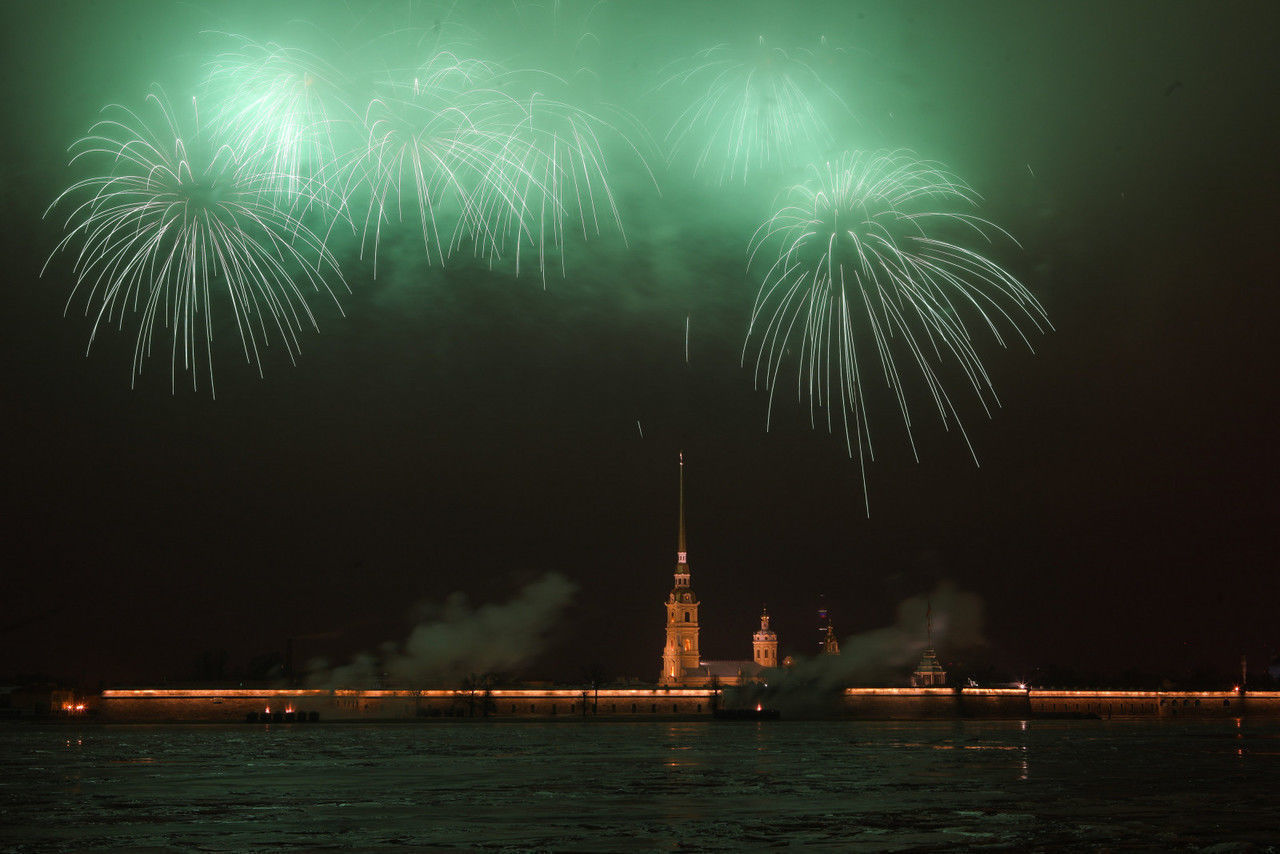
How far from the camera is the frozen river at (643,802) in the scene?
1989 centimetres

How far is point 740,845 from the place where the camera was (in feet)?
62.3

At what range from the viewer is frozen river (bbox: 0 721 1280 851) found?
19.9 meters

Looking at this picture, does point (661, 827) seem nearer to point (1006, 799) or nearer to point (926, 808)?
point (926, 808)

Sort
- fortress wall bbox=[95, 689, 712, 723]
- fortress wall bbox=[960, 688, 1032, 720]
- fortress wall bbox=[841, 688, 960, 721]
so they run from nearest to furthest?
1. fortress wall bbox=[95, 689, 712, 723]
2. fortress wall bbox=[841, 688, 960, 721]
3. fortress wall bbox=[960, 688, 1032, 720]

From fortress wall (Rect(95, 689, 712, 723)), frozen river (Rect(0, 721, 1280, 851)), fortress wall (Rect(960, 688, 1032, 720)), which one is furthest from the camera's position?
fortress wall (Rect(960, 688, 1032, 720))

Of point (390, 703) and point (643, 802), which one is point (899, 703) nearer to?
point (390, 703)

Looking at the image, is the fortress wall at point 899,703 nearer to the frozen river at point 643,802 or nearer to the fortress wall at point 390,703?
the fortress wall at point 390,703

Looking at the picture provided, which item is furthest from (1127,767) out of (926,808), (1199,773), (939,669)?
(939,669)

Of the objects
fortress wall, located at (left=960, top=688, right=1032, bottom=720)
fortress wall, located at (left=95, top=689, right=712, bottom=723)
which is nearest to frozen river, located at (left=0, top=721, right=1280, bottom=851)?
fortress wall, located at (left=95, top=689, right=712, bottom=723)

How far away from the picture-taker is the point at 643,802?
2650cm

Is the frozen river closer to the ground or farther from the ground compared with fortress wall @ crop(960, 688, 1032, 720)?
farther from the ground

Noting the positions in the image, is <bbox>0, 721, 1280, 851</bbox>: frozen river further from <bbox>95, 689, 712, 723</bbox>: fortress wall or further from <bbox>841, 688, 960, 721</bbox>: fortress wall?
<bbox>841, 688, 960, 721</bbox>: fortress wall

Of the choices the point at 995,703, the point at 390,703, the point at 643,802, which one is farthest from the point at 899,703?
the point at 643,802

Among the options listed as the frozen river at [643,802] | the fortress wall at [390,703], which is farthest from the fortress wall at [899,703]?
the frozen river at [643,802]
